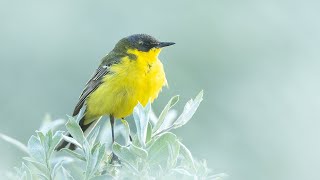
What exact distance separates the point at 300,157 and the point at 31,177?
3607 mm

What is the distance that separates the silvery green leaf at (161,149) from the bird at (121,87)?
275 centimetres

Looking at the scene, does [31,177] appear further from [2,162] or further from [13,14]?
[13,14]

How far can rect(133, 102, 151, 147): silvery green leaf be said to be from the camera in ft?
7.61

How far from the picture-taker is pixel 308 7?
30.5ft

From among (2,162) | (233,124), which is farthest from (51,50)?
(2,162)

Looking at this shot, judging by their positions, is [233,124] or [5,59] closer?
[233,124]

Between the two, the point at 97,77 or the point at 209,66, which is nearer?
the point at 97,77

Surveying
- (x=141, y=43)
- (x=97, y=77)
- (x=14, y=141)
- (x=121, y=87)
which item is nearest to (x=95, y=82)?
(x=97, y=77)

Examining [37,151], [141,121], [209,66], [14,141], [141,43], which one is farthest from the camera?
[209,66]

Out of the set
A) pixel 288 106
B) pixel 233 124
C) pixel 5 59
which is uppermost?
pixel 288 106

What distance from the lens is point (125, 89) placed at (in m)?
5.07

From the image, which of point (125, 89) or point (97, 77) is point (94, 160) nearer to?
point (125, 89)

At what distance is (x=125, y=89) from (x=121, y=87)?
0.05 meters

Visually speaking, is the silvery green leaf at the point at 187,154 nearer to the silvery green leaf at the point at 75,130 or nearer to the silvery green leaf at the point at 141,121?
the silvery green leaf at the point at 141,121
